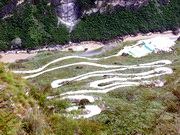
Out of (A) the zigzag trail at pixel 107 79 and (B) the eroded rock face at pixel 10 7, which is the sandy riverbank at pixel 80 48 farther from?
(A) the zigzag trail at pixel 107 79

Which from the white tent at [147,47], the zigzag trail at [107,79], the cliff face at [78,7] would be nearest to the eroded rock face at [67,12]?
the cliff face at [78,7]

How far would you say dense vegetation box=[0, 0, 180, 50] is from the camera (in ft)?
298

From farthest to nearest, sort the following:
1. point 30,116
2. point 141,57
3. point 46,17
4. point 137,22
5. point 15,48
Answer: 1. point 137,22
2. point 46,17
3. point 15,48
4. point 141,57
5. point 30,116

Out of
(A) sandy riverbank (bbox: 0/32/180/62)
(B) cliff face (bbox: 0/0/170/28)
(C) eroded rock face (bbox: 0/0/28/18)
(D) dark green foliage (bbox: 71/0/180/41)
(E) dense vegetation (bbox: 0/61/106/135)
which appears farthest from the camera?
(D) dark green foliage (bbox: 71/0/180/41)

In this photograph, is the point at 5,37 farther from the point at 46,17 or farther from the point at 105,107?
the point at 105,107

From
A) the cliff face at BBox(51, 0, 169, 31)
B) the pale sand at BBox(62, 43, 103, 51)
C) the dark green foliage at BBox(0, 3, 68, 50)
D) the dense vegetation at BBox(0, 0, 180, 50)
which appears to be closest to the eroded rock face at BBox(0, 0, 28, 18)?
the dense vegetation at BBox(0, 0, 180, 50)

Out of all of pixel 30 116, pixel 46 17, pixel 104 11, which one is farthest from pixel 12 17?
pixel 30 116

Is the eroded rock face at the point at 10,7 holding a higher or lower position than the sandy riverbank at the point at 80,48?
higher

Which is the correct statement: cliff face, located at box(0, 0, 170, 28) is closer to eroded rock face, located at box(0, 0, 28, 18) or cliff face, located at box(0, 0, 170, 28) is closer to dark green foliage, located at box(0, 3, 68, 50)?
eroded rock face, located at box(0, 0, 28, 18)

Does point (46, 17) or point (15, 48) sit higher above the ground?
point (46, 17)

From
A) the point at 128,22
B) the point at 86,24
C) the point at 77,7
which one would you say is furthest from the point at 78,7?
the point at 128,22

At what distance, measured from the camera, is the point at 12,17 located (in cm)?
9131

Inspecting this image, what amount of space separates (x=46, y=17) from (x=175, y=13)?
62.1 meters

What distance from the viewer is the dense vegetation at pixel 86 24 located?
90750mm
